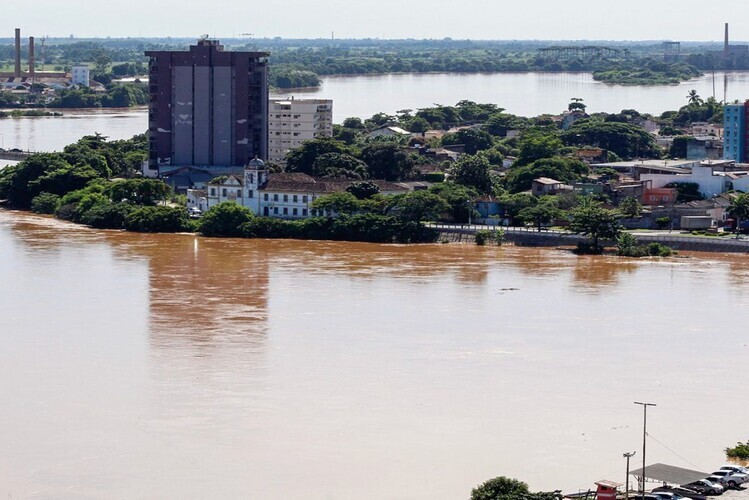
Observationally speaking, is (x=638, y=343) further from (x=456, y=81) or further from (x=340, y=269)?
(x=456, y=81)

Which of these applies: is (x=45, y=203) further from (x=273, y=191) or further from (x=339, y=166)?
(x=339, y=166)

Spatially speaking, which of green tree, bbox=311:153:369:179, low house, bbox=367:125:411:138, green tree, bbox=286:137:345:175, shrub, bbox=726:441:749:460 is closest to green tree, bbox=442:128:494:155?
low house, bbox=367:125:411:138

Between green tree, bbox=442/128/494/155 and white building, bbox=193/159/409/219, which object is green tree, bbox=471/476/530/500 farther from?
green tree, bbox=442/128/494/155

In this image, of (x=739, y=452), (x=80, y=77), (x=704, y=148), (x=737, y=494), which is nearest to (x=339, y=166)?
(x=704, y=148)

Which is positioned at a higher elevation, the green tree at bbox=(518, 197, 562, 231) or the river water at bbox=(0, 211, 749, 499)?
the green tree at bbox=(518, 197, 562, 231)

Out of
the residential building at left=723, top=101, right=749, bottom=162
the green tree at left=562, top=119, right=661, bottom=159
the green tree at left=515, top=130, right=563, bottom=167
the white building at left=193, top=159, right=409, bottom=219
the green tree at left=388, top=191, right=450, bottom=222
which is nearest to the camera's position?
the green tree at left=388, top=191, right=450, bottom=222

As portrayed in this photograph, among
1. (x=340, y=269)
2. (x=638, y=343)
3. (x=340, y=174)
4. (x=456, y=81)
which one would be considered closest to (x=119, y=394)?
(x=638, y=343)
